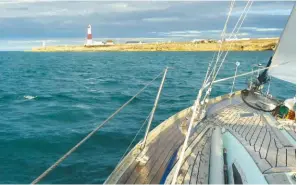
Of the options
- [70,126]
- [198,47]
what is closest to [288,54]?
[70,126]

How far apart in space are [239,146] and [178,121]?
10.9 feet

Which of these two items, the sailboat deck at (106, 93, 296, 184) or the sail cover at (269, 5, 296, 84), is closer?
the sailboat deck at (106, 93, 296, 184)

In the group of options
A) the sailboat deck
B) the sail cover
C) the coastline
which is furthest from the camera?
the coastline

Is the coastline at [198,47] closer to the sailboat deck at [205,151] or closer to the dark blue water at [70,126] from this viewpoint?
the dark blue water at [70,126]

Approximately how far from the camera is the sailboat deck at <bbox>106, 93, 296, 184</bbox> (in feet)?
18.1

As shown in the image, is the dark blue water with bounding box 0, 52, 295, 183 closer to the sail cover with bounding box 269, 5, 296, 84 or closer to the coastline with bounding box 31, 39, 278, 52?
the sail cover with bounding box 269, 5, 296, 84

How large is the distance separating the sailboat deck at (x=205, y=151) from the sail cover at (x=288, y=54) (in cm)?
127

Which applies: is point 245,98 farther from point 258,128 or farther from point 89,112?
point 89,112

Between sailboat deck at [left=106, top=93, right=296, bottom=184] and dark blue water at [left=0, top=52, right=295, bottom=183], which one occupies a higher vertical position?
sailboat deck at [left=106, top=93, right=296, bottom=184]

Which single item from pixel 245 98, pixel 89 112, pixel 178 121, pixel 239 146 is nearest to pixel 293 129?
pixel 239 146

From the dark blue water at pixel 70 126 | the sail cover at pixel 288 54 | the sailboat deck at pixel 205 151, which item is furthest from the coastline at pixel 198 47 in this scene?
the sail cover at pixel 288 54

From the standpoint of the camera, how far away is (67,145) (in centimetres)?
1177

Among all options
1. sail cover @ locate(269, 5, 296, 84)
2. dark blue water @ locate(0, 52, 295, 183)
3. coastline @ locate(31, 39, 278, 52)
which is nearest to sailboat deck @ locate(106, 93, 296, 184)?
sail cover @ locate(269, 5, 296, 84)

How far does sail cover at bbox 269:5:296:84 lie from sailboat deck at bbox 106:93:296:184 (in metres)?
1.27
